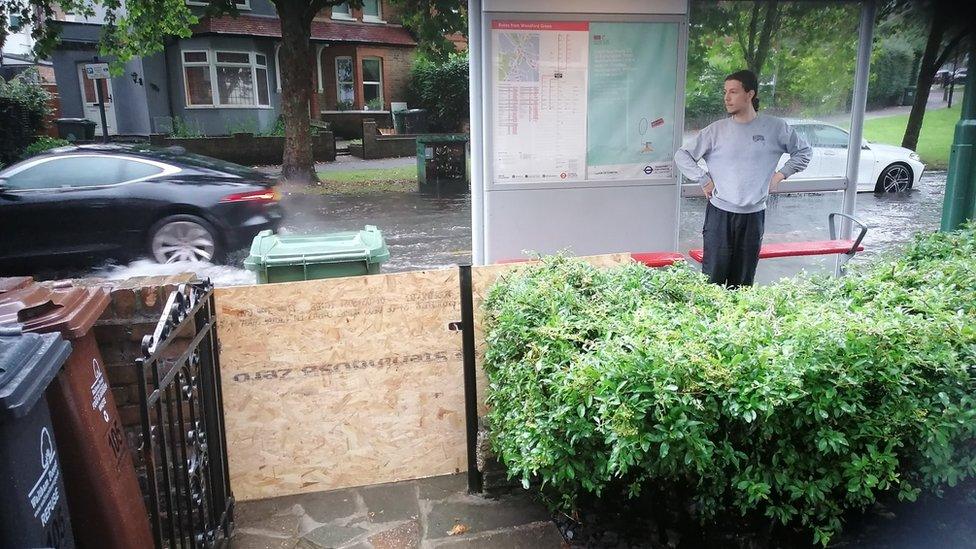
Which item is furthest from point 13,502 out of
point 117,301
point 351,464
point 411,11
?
point 411,11

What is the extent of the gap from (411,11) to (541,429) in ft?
51.7

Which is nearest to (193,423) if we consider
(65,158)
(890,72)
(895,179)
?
(65,158)

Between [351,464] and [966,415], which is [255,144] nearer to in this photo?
[351,464]

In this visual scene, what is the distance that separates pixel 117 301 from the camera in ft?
9.51

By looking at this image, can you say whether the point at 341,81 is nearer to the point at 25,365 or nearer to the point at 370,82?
the point at 370,82

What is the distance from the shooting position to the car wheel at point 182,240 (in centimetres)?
827

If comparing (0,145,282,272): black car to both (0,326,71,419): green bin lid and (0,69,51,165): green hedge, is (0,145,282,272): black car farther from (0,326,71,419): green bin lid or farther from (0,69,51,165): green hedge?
(0,326,71,419): green bin lid

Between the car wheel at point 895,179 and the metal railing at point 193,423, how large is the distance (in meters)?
14.5

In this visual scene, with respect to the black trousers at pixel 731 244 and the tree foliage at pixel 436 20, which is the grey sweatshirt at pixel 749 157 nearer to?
the black trousers at pixel 731 244

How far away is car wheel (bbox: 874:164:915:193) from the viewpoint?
45.1ft

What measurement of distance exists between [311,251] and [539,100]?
7.55 ft

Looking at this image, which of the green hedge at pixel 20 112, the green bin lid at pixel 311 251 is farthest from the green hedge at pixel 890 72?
the green hedge at pixel 20 112

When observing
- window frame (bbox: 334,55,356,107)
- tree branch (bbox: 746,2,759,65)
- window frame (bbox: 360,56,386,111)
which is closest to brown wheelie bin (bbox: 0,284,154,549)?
tree branch (bbox: 746,2,759,65)

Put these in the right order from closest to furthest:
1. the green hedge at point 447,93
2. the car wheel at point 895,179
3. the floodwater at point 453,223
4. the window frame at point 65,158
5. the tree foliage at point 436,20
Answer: the floodwater at point 453,223 < the window frame at point 65,158 < the car wheel at point 895,179 < the tree foliage at point 436,20 < the green hedge at point 447,93
